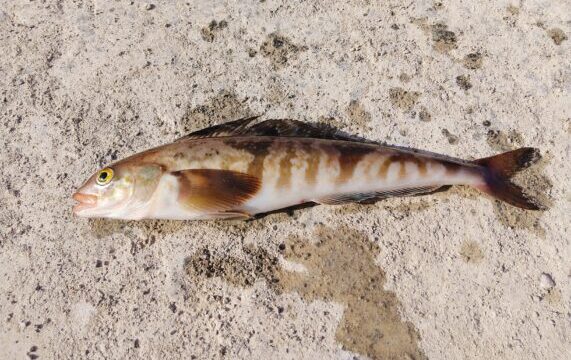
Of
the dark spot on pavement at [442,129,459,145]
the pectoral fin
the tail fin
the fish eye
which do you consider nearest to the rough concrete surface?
the dark spot on pavement at [442,129,459,145]

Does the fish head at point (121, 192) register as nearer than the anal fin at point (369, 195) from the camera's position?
Yes

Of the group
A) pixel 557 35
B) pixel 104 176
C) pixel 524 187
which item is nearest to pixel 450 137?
pixel 524 187

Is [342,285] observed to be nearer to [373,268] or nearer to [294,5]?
[373,268]

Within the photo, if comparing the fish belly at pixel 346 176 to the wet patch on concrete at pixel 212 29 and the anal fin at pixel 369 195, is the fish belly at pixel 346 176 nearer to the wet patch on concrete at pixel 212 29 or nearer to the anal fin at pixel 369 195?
the anal fin at pixel 369 195

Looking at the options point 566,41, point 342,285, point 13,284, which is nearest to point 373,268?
point 342,285

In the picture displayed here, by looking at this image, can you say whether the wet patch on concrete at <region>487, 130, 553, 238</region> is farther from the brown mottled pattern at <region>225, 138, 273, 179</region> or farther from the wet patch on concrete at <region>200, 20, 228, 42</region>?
the wet patch on concrete at <region>200, 20, 228, 42</region>

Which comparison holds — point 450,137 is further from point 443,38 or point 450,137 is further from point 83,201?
point 83,201

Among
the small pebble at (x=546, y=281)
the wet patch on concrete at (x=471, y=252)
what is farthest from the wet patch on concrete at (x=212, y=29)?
the small pebble at (x=546, y=281)
